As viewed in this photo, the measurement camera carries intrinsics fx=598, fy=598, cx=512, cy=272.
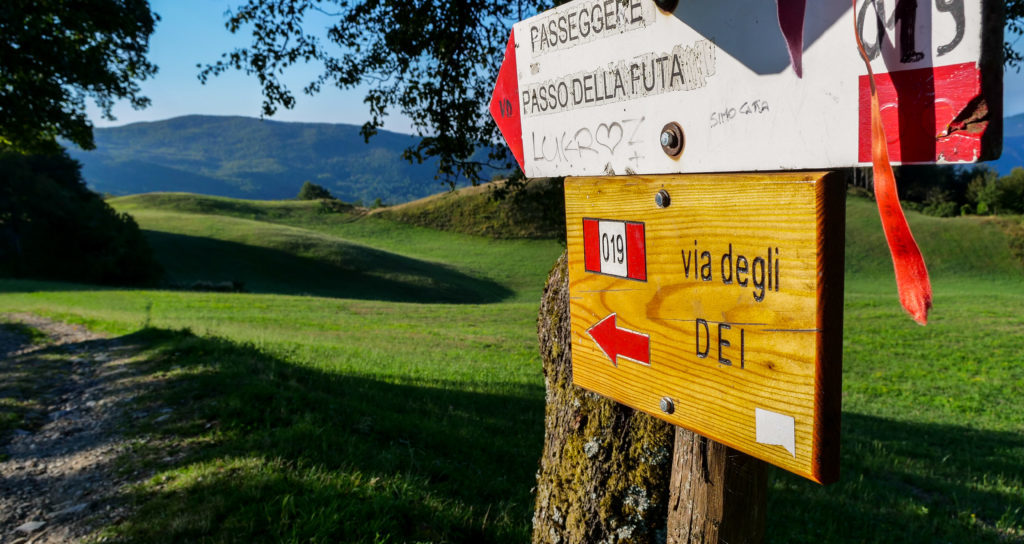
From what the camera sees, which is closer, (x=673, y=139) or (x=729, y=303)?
(x=729, y=303)

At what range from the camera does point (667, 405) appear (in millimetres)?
1966

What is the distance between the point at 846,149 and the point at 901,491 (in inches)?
264

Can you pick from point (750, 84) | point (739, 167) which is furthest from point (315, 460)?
point (750, 84)

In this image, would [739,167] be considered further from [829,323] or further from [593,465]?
[593,465]

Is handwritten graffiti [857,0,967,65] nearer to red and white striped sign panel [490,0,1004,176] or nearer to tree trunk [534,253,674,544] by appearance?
red and white striped sign panel [490,0,1004,176]

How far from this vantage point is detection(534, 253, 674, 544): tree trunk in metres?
2.48

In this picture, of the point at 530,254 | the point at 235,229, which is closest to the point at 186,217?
the point at 235,229

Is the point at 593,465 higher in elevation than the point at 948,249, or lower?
higher

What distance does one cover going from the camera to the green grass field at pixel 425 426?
3979 mm

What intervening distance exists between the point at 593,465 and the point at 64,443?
6.05 m

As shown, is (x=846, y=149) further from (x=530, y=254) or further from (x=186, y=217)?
A: (x=186, y=217)

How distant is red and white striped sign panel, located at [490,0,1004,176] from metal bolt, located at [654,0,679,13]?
0.02 m

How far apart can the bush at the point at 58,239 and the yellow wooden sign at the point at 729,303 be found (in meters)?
43.7

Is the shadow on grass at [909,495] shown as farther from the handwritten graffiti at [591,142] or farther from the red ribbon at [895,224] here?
the red ribbon at [895,224]
